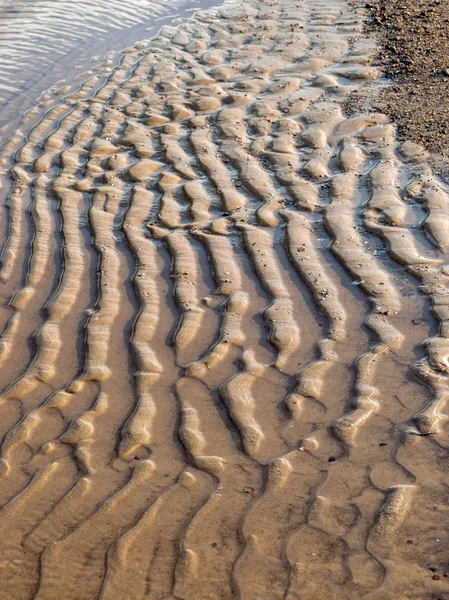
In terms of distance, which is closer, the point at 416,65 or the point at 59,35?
the point at 416,65

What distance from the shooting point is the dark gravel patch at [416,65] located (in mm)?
6758

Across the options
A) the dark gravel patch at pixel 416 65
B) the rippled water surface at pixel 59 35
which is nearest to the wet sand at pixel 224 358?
the dark gravel patch at pixel 416 65

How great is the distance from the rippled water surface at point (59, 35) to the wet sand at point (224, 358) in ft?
5.17

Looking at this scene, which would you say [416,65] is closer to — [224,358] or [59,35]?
[59,35]

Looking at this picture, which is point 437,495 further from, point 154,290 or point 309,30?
point 309,30

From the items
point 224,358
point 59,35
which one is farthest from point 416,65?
Answer: point 224,358

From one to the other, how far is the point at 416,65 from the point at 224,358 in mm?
5646

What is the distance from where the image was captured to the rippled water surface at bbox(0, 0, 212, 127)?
8.76 m

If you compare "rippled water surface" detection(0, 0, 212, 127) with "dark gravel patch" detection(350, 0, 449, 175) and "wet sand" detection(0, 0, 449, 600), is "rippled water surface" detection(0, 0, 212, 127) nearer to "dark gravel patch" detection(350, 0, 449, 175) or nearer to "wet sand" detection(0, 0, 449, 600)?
"wet sand" detection(0, 0, 449, 600)

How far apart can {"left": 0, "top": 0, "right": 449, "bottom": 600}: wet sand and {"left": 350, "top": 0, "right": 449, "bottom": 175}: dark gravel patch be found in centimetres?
29

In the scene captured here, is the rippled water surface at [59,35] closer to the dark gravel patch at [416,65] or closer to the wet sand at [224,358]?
the wet sand at [224,358]

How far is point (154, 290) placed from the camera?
470 centimetres

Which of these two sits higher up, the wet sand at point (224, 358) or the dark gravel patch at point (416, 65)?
the dark gravel patch at point (416, 65)

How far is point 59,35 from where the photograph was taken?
10469mm
